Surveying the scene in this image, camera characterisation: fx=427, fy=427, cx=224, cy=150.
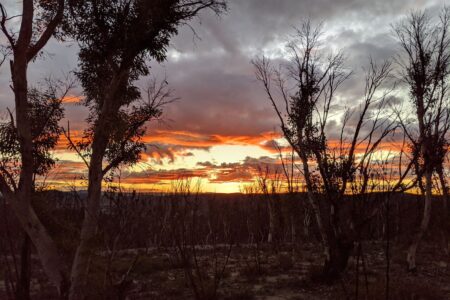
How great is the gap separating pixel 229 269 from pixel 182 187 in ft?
29.9

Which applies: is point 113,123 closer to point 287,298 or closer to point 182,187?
point 182,187

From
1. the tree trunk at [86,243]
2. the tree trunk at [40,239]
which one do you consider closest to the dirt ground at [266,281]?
the tree trunk at [86,243]

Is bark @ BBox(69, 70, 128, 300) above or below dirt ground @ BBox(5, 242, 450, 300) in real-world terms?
above

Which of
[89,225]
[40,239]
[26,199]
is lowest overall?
[40,239]

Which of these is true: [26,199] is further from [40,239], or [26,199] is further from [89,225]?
[89,225]

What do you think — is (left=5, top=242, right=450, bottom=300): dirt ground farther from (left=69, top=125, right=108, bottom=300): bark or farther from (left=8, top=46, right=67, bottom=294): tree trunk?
(left=8, top=46, right=67, bottom=294): tree trunk

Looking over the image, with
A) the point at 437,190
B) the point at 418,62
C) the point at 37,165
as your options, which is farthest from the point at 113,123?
the point at 437,190

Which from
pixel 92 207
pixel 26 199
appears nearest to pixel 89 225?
pixel 92 207

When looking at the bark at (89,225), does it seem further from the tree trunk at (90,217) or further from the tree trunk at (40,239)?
the tree trunk at (40,239)

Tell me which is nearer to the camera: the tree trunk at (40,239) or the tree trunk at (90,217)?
the tree trunk at (40,239)

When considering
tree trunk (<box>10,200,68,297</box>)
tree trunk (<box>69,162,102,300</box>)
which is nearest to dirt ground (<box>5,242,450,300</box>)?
tree trunk (<box>69,162,102,300</box>)

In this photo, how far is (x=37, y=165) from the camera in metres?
16.7

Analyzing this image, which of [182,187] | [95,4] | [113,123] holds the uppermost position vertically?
[95,4]

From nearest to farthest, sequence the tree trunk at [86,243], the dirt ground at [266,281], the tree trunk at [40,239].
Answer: the tree trunk at [40,239], the tree trunk at [86,243], the dirt ground at [266,281]
